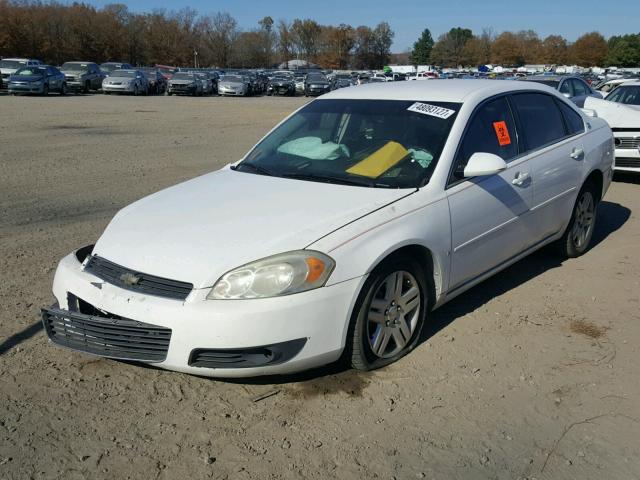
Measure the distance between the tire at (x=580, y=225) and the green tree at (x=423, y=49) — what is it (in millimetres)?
146466

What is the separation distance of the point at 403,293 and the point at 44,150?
10483mm

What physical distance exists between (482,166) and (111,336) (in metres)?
2.46

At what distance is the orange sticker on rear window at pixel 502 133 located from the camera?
4773 mm

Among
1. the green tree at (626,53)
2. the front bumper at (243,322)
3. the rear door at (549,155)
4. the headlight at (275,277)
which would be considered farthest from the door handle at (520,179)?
the green tree at (626,53)

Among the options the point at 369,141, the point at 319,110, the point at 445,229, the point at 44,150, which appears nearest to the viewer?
the point at 445,229

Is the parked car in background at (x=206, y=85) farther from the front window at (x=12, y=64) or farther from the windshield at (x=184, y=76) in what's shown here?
the front window at (x=12, y=64)

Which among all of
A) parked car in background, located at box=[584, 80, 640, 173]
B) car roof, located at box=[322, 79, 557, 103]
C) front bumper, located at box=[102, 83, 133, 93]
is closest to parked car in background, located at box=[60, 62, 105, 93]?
front bumper, located at box=[102, 83, 133, 93]

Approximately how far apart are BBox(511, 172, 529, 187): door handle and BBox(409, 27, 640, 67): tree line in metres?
132

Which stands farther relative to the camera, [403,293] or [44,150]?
[44,150]

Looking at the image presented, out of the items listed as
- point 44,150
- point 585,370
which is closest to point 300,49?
point 44,150

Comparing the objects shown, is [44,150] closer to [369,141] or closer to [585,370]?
[369,141]

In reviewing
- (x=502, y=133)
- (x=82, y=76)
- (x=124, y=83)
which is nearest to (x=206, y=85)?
(x=124, y=83)

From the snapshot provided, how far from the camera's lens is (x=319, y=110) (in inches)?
201

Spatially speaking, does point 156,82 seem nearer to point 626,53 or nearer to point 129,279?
point 129,279
